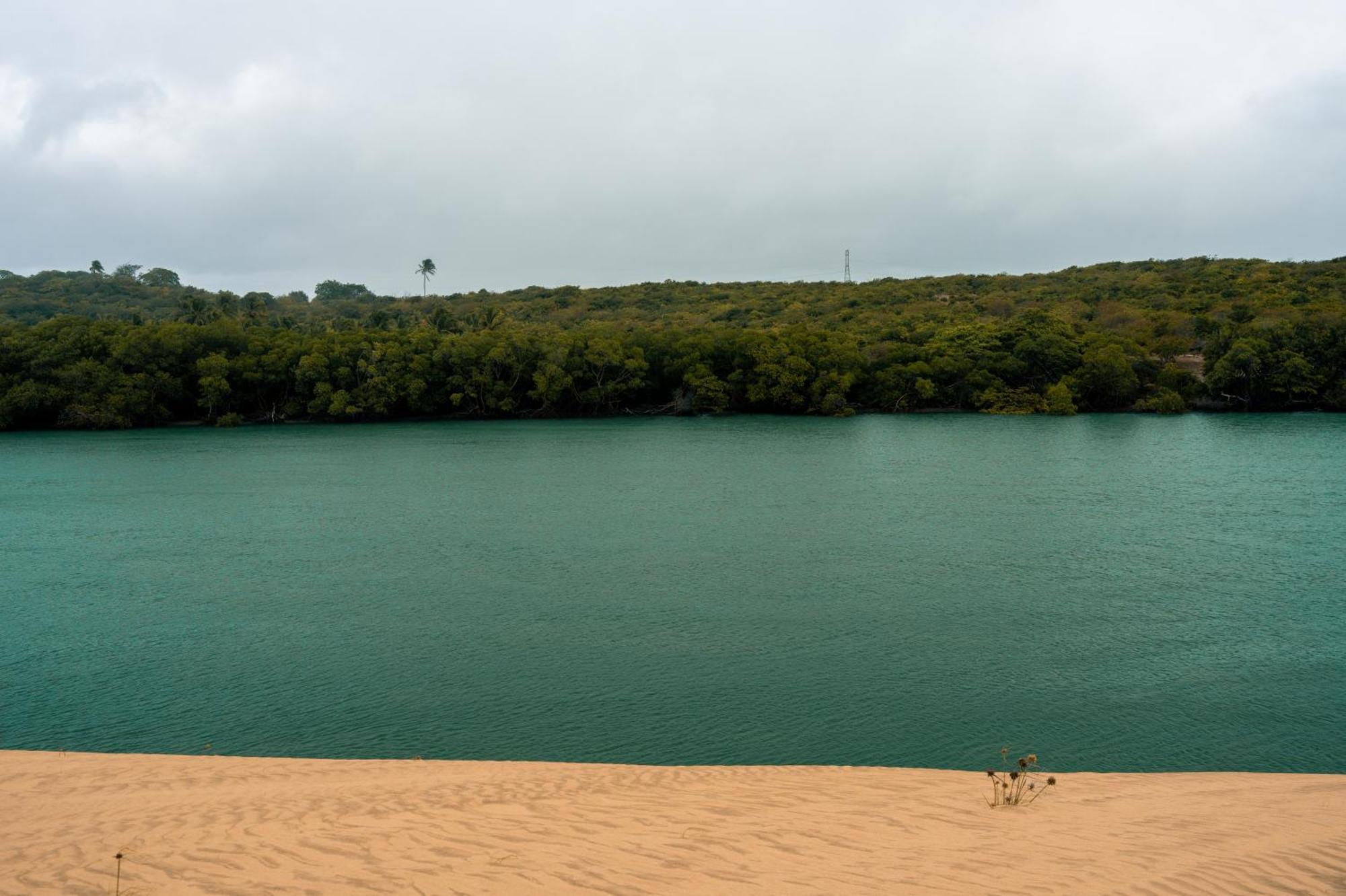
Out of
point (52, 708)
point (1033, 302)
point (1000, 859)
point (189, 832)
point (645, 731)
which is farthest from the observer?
point (1033, 302)

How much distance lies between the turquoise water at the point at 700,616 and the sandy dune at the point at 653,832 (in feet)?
7.05

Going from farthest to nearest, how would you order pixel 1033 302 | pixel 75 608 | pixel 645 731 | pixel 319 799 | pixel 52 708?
pixel 1033 302 → pixel 75 608 → pixel 52 708 → pixel 645 731 → pixel 319 799

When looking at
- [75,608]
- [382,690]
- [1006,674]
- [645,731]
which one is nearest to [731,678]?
[645,731]

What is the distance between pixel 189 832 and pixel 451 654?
921 centimetres

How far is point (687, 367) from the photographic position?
84625 mm

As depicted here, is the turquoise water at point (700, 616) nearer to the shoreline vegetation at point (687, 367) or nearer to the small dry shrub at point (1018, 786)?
the small dry shrub at point (1018, 786)

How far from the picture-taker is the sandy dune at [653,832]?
26.5ft

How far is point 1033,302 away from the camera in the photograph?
110500 mm

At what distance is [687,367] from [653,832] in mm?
76182

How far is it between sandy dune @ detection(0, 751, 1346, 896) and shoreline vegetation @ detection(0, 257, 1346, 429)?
70863 millimetres

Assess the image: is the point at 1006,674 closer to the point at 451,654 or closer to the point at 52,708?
the point at 451,654

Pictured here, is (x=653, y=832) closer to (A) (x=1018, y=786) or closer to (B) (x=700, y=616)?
(A) (x=1018, y=786)

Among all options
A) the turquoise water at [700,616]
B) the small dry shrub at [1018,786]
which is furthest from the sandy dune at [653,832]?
the turquoise water at [700,616]

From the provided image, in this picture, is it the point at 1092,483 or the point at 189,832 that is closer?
the point at 189,832
